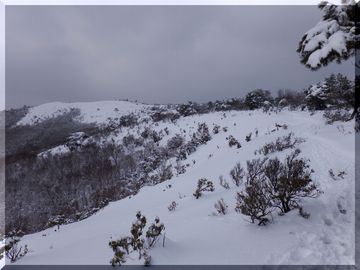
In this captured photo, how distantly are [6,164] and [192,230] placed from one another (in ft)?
141

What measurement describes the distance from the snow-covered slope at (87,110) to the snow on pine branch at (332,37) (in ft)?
211

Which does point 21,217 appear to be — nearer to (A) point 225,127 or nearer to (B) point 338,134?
(A) point 225,127

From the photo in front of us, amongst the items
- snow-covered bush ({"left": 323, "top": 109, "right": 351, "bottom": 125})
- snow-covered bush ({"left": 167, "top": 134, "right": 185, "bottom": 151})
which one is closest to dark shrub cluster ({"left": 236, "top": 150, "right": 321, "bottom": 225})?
snow-covered bush ({"left": 323, "top": 109, "right": 351, "bottom": 125})

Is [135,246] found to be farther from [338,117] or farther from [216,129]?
[216,129]

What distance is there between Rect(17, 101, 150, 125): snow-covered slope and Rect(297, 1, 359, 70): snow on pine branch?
6425 cm

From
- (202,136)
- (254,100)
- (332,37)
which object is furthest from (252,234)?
(254,100)

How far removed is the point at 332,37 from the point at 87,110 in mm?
82947

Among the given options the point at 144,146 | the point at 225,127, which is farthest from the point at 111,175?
the point at 225,127

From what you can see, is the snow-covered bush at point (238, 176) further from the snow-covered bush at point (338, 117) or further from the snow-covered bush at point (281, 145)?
the snow-covered bush at point (338, 117)

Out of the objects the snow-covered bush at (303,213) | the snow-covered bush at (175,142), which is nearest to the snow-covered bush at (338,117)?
the snow-covered bush at (303,213)

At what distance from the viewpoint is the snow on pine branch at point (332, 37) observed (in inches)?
428

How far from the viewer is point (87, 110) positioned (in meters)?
87.4

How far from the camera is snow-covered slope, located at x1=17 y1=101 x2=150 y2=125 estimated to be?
3066 inches

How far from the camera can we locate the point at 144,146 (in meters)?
30.6
